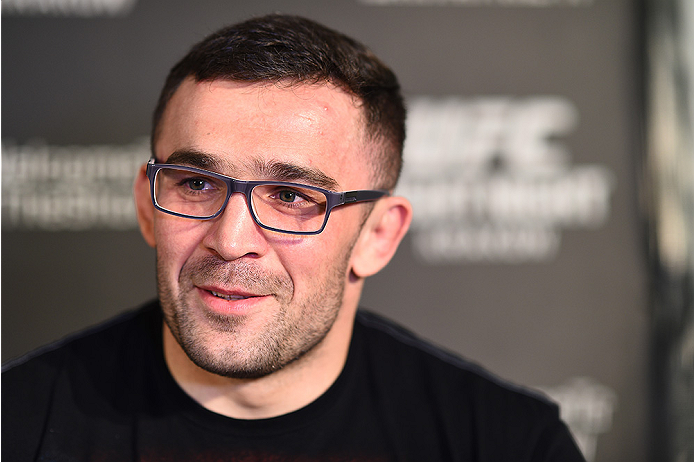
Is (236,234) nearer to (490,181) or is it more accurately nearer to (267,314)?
(267,314)

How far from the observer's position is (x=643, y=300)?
A: 1.80 m

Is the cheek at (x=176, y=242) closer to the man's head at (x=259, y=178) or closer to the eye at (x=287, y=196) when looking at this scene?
the man's head at (x=259, y=178)

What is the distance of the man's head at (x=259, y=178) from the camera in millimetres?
986

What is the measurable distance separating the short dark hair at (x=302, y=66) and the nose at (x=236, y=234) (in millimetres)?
267

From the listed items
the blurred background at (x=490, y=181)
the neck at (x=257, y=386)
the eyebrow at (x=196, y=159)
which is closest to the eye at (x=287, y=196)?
the eyebrow at (x=196, y=159)

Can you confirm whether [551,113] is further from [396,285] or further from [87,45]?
[87,45]

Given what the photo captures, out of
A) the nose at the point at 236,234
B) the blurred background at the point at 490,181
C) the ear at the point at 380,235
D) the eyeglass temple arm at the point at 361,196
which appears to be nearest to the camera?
the nose at the point at 236,234

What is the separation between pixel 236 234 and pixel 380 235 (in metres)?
0.41

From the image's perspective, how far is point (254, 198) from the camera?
3.25 feet

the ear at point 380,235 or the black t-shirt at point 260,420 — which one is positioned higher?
the ear at point 380,235

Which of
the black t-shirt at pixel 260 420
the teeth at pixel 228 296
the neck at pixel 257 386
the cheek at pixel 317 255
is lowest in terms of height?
the black t-shirt at pixel 260 420

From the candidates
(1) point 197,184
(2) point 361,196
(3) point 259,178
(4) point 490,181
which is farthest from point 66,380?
(4) point 490,181

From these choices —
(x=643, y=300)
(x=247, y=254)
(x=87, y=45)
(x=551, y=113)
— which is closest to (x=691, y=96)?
(x=551, y=113)

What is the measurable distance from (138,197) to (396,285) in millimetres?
908
